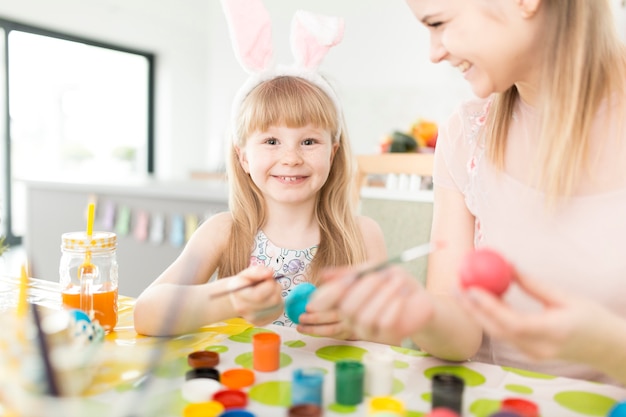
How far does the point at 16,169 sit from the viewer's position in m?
4.93

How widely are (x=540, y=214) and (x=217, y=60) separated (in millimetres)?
5395

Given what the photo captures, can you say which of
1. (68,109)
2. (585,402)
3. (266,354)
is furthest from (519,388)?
(68,109)

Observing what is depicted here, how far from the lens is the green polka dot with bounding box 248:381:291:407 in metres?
0.63

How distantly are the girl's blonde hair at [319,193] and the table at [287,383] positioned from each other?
36 cm

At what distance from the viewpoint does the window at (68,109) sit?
4840mm

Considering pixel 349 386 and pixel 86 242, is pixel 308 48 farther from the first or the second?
pixel 349 386

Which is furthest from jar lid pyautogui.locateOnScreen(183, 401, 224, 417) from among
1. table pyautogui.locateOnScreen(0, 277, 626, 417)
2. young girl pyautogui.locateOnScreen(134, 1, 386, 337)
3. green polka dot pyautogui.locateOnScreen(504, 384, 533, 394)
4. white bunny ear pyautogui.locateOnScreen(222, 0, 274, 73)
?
white bunny ear pyautogui.locateOnScreen(222, 0, 274, 73)

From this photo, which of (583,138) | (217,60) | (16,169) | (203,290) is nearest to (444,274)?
(583,138)

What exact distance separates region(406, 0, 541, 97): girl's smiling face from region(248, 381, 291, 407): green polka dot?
488 millimetres

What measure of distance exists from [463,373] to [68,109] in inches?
216

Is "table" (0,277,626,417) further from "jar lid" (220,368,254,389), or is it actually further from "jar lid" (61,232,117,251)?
"jar lid" (61,232,117,251)

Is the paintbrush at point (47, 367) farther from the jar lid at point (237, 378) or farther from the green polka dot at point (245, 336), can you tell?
the green polka dot at point (245, 336)

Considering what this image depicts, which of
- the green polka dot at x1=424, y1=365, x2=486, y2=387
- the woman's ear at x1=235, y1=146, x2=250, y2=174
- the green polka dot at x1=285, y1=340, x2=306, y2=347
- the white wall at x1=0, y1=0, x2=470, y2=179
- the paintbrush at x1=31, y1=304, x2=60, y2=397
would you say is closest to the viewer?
the paintbrush at x1=31, y1=304, x2=60, y2=397

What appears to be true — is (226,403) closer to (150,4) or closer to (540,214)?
(540,214)
